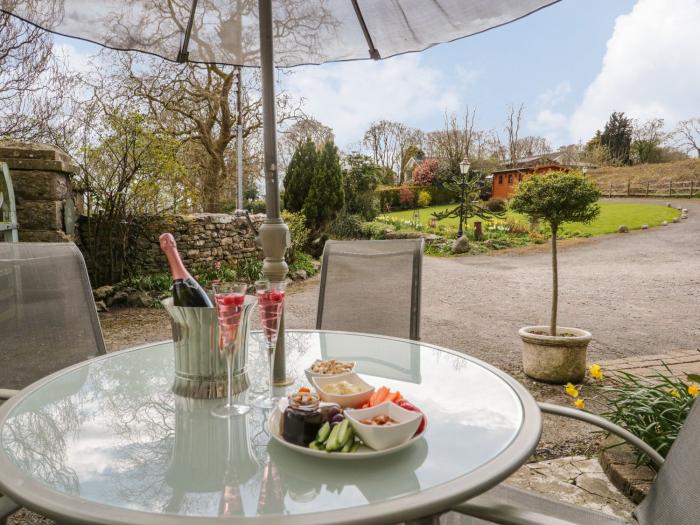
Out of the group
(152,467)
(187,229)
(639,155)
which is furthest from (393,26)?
(639,155)

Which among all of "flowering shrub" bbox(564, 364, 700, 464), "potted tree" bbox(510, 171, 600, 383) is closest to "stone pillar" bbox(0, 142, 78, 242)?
"potted tree" bbox(510, 171, 600, 383)

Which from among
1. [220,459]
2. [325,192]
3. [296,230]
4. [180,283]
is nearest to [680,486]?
[220,459]

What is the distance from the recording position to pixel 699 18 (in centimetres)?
1789

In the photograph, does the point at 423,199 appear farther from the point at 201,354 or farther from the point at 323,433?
the point at 323,433

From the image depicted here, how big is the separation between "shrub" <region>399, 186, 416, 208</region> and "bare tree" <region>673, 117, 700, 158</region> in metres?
15.6

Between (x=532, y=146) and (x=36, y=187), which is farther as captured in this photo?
(x=532, y=146)

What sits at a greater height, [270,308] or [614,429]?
[270,308]

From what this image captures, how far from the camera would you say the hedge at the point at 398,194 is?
637 inches

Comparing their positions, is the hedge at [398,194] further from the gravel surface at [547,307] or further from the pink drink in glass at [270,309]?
the pink drink in glass at [270,309]

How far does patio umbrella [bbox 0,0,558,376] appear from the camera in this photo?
4.97 ft

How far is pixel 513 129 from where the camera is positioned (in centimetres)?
2436

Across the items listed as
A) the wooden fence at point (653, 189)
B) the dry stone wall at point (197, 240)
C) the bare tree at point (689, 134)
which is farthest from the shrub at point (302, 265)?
the bare tree at point (689, 134)

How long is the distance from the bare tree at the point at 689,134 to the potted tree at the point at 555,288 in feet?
82.7

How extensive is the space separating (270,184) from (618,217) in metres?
14.4
